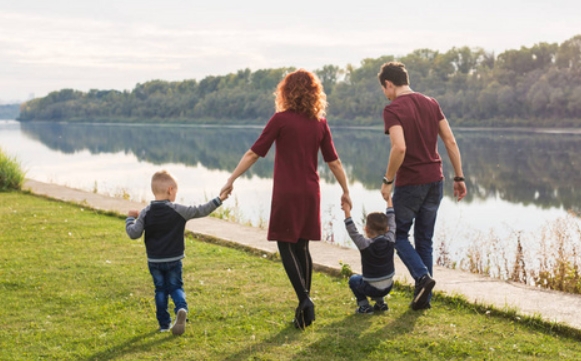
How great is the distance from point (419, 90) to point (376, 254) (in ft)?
225

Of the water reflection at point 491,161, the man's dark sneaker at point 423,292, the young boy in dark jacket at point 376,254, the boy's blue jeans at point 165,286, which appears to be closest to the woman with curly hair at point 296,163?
the young boy in dark jacket at point 376,254

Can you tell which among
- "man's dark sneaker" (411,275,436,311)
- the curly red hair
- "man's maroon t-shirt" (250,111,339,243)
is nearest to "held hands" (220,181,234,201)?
"man's maroon t-shirt" (250,111,339,243)

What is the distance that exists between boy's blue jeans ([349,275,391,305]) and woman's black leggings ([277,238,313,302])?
0.44 m

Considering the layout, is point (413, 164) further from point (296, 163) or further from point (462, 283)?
point (462, 283)

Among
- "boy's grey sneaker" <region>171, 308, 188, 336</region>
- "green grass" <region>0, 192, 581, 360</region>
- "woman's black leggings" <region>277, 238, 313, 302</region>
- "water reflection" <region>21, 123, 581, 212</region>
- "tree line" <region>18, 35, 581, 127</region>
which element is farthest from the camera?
"tree line" <region>18, 35, 581, 127</region>

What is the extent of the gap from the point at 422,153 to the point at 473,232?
30.8 ft

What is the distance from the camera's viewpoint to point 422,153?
5195 millimetres

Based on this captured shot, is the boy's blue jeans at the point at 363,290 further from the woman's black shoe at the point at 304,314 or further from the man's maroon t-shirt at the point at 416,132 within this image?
the man's maroon t-shirt at the point at 416,132

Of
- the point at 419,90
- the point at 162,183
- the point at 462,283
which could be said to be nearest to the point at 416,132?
the point at 462,283

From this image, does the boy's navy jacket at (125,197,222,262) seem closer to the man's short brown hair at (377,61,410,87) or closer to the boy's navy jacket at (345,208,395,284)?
the boy's navy jacket at (345,208,395,284)

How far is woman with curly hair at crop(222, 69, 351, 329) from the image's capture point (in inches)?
188

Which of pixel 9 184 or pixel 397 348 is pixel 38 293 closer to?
pixel 397 348

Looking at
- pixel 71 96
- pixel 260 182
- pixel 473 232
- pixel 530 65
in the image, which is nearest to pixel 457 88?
pixel 530 65

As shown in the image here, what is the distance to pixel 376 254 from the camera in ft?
16.7
